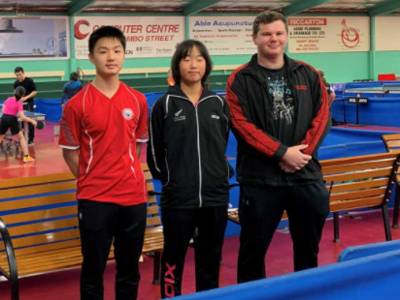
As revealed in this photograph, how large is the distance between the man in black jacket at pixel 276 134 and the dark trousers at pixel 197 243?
7.3 inches

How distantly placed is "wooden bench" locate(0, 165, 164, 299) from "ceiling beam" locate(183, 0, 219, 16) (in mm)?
18749

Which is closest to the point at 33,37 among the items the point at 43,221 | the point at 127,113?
the point at 43,221

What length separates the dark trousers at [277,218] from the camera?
10.3 feet

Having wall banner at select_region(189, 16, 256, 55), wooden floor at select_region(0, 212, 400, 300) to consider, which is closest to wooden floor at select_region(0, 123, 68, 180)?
wooden floor at select_region(0, 212, 400, 300)

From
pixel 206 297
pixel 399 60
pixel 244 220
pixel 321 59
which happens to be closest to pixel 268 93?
pixel 244 220

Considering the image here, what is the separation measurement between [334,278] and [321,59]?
2501cm

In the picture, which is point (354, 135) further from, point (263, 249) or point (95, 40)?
point (95, 40)

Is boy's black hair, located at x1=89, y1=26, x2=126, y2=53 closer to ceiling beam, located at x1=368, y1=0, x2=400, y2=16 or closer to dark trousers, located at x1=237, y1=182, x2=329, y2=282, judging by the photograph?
dark trousers, located at x1=237, y1=182, x2=329, y2=282

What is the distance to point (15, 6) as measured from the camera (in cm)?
2022

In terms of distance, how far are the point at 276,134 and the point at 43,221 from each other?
1753 mm

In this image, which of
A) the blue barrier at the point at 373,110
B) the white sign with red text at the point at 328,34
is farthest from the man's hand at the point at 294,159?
the white sign with red text at the point at 328,34

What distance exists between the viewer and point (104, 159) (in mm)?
2955

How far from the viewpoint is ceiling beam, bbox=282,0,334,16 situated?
23289 mm

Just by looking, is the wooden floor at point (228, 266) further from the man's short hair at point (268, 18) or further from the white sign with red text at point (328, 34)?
the white sign with red text at point (328, 34)
